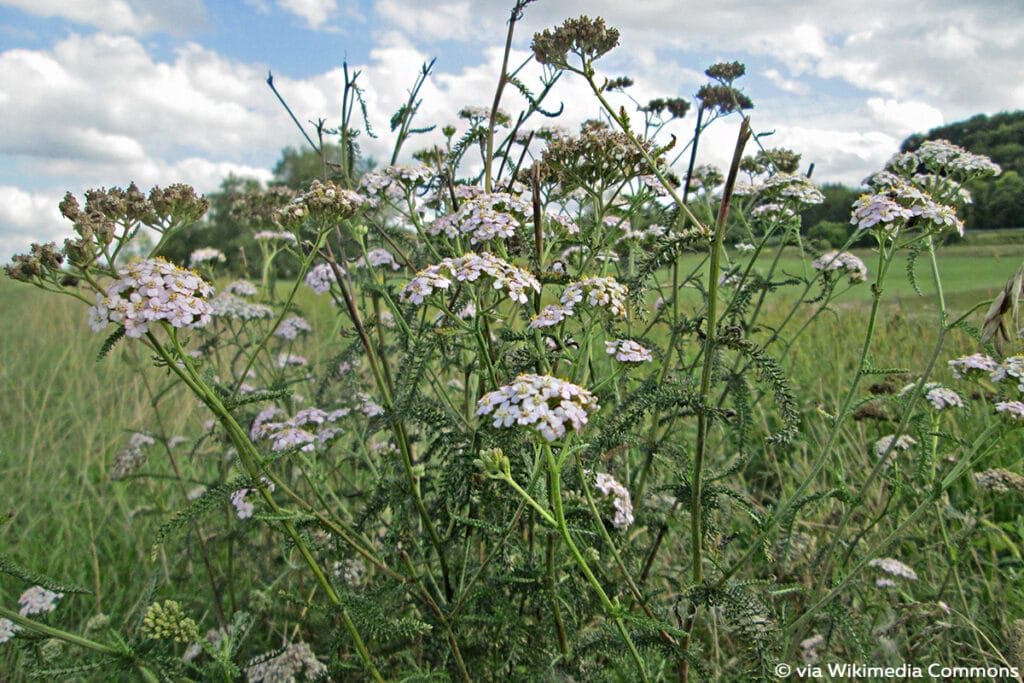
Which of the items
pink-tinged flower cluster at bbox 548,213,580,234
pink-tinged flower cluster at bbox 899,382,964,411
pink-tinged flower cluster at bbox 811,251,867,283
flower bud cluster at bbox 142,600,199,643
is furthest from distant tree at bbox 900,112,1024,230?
flower bud cluster at bbox 142,600,199,643

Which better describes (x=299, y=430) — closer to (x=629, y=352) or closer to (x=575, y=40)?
(x=629, y=352)

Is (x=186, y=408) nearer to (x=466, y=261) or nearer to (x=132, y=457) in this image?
(x=132, y=457)

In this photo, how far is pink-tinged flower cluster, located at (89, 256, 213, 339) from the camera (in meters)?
1.43

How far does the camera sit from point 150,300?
1448 mm

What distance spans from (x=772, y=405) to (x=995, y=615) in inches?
77.4

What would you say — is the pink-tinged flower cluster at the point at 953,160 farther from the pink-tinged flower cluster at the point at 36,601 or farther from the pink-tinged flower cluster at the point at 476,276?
the pink-tinged flower cluster at the point at 36,601

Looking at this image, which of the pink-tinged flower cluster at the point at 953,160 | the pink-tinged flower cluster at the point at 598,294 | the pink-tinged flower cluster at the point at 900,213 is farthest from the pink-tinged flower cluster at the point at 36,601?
the pink-tinged flower cluster at the point at 953,160

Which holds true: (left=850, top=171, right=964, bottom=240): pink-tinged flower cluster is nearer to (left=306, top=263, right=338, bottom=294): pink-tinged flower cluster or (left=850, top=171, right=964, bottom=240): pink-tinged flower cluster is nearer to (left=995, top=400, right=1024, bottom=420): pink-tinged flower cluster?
(left=995, top=400, right=1024, bottom=420): pink-tinged flower cluster

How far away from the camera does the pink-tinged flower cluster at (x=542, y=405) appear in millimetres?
1355

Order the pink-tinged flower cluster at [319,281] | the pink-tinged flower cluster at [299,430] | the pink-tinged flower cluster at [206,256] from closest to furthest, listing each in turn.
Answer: the pink-tinged flower cluster at [299,430] < the pink-tinged flower cluster at [319,281] < the pink-tinged flower cluster at [206,256]

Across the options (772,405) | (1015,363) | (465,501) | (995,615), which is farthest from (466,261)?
(772,405)

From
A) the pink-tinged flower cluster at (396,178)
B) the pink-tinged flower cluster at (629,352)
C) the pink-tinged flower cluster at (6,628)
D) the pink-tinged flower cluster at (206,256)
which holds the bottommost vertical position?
the pink-tinged flower cluster at (6,628)

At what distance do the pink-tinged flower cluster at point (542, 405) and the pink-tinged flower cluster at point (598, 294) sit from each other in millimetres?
319

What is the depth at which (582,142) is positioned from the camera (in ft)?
6.38
